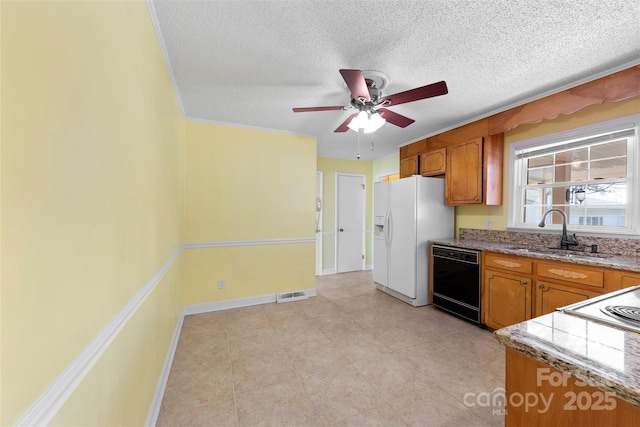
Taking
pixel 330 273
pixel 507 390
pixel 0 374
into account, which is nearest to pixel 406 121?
pixel 507 390

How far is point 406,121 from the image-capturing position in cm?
239

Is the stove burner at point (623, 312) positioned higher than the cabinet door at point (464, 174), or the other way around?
the cabinet door at point (464, 174)

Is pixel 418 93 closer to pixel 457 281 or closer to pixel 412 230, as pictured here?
pixel 412 230

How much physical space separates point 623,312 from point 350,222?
4.62 meters

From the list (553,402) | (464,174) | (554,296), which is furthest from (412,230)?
(553,402)

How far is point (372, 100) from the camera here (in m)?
2.13

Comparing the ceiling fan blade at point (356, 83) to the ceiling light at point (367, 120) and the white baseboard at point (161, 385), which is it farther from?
the white baseboard at point (161, 385)

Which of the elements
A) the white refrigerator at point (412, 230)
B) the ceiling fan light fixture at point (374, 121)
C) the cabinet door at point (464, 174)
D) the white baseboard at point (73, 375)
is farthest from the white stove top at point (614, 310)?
the white refrigerator at point (412, 230)

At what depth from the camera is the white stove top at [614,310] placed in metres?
0.84

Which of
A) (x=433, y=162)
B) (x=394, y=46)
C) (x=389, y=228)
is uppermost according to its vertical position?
(x=394, y=46)

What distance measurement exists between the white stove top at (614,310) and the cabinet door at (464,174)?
7.21ft

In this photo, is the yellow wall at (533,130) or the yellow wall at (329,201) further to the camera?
the yellow wall at (329,201)

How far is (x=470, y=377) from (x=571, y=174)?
2.31 meters

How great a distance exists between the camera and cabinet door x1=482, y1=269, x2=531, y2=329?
2459 mm
